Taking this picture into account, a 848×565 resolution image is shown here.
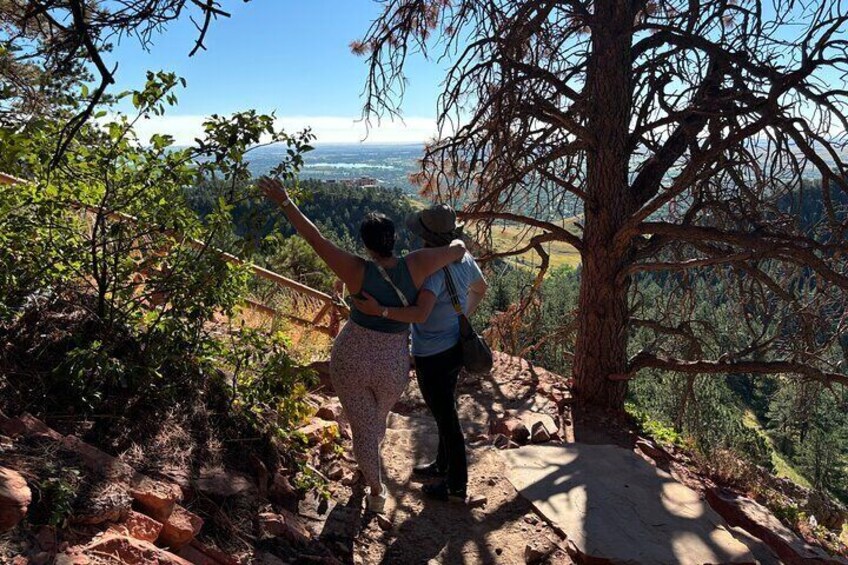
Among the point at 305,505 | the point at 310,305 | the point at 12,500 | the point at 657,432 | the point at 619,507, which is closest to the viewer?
the point at 12,500

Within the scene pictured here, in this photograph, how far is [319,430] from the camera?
3889mm

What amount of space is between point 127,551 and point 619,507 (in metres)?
3.03

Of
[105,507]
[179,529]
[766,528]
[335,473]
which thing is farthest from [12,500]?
[766,528]

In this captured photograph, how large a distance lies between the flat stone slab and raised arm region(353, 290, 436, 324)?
5.59ft

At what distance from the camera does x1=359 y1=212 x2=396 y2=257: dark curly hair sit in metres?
2.82

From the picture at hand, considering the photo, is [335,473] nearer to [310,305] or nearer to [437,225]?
[437,225]

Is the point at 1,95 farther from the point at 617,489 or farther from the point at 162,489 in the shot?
the point at 617,489

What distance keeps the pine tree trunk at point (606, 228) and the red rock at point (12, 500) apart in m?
4.68

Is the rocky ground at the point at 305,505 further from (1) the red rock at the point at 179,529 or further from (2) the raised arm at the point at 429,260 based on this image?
(2) the raised arm at the point at 429,260

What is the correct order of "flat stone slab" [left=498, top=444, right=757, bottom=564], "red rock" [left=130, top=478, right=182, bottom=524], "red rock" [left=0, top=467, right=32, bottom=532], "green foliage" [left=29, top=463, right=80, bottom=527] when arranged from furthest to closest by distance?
"flat stone slab" [left=498, top=444, right=757, bottom=564]
"red rock" [left=130, top=478, right=182, bottom=524]
"green foliage" [left=29, top=463, right=80, bottom=527]
"red rock" [left=0, top=467, right=32, bottom=532]

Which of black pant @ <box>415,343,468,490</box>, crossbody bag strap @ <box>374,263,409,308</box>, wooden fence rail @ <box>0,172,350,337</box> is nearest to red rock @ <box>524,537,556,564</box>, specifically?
black pant @ <box>415,343,468,490</box>

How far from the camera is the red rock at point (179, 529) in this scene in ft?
7.22

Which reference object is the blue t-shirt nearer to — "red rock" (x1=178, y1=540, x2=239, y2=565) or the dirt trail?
the dirt trail

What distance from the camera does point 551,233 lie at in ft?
19.4
